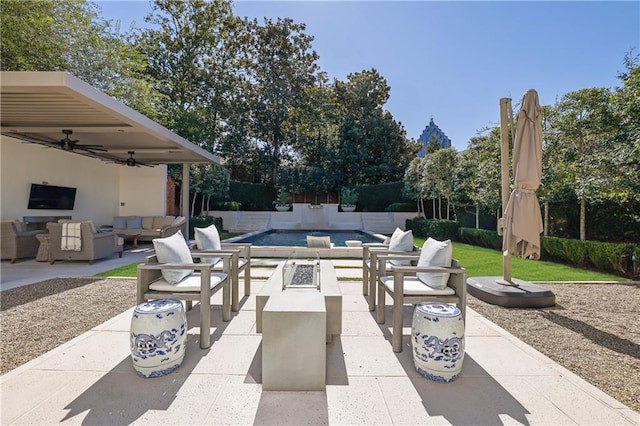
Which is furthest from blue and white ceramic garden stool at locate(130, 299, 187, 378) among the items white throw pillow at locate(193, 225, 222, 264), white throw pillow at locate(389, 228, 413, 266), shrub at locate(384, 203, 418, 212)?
shrub at locate(384, 203, 418, 212)

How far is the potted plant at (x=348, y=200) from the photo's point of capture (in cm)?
1845

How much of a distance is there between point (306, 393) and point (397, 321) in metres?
1.09

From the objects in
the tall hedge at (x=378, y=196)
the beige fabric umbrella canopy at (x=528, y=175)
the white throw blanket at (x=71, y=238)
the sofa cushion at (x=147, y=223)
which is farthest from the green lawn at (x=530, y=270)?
the tall hedge at (x=378, y=196)

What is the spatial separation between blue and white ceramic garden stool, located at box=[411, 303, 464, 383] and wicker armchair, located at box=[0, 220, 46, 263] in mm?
8949

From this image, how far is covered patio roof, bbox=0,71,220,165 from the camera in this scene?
4781 mm

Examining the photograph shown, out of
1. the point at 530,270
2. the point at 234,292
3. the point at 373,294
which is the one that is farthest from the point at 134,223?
the point at 530,270

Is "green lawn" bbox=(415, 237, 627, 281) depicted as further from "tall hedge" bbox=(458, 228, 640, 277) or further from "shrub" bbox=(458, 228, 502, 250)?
"shrub" bbox=(458, 228, 502, 250)

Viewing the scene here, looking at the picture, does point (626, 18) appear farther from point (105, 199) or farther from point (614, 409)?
point (105, 199)

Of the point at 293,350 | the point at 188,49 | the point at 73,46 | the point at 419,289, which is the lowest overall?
the point at 293,350

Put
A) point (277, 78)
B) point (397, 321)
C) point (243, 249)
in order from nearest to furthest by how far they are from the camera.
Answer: point (397, 321) < point (243, 249) < point (277, 78)

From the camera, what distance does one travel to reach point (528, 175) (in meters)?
4.00

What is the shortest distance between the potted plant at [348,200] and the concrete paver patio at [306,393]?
15.4 meters

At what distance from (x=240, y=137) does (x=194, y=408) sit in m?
20.7

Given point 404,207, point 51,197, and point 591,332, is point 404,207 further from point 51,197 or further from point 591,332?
point 51,197
